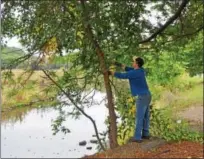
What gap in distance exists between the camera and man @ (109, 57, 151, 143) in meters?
7.35

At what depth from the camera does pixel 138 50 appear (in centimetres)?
957

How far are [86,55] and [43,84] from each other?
1.26 meters

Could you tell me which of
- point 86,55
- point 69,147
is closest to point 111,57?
point 86,55

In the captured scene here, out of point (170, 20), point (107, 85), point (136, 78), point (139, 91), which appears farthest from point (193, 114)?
point (136, 78)

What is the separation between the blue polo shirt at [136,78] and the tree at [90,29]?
3.52ft

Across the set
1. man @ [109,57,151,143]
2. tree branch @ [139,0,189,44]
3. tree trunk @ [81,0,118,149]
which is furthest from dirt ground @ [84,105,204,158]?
tree branch @ [139,0,189,44]

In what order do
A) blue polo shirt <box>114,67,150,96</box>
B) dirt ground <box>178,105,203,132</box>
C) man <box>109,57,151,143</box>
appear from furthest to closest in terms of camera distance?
dirt ground <box>178,105,203,132</box> → man <box>109,57,151,143</box> → blue polo shirt <box>114,67,150,96</box>

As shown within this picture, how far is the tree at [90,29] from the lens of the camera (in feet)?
26.5

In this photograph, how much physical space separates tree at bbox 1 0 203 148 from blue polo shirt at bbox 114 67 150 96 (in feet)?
3.52

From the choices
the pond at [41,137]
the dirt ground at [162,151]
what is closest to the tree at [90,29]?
the dirt ground at [162,151]

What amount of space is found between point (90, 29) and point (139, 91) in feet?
5.48

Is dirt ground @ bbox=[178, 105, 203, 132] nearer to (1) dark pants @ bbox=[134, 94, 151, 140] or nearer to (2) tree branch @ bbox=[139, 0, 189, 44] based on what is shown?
(2) tree branch @ bbox=[139, 0, 189, 44]

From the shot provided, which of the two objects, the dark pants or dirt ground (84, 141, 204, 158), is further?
dirt ground (84, 141, 204, 158)

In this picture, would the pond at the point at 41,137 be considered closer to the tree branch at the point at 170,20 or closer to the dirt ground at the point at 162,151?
the tree branch at the point at 170,20
